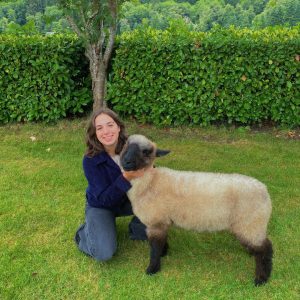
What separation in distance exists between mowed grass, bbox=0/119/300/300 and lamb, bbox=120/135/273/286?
11.2 inches

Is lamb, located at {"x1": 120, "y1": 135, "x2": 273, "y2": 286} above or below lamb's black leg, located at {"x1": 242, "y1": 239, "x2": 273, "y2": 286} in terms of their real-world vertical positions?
above

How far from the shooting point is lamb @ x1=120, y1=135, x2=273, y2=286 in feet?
12.6

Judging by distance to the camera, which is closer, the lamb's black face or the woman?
the lamb's black face

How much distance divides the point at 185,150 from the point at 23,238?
3.54 meters

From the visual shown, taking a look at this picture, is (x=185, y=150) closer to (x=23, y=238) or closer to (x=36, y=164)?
(x=36, y=164)

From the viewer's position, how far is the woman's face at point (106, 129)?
430 centimetres

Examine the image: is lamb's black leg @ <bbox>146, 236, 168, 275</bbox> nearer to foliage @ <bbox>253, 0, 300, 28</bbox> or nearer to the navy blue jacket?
the navy blue jacket

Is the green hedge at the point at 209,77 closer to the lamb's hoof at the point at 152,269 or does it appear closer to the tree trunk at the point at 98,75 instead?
the tree trunk at the point at 98,75

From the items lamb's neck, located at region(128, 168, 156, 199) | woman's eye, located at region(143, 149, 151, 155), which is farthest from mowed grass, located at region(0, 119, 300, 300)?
woman's eye, located at region(143, 149, 151, 155)

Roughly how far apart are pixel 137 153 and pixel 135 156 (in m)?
0.03

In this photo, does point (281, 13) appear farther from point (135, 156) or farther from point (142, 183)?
point (135, 156)

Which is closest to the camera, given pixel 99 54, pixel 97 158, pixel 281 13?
pixel 97 158

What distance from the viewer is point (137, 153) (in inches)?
154

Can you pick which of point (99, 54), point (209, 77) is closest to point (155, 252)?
point (209, 77)
